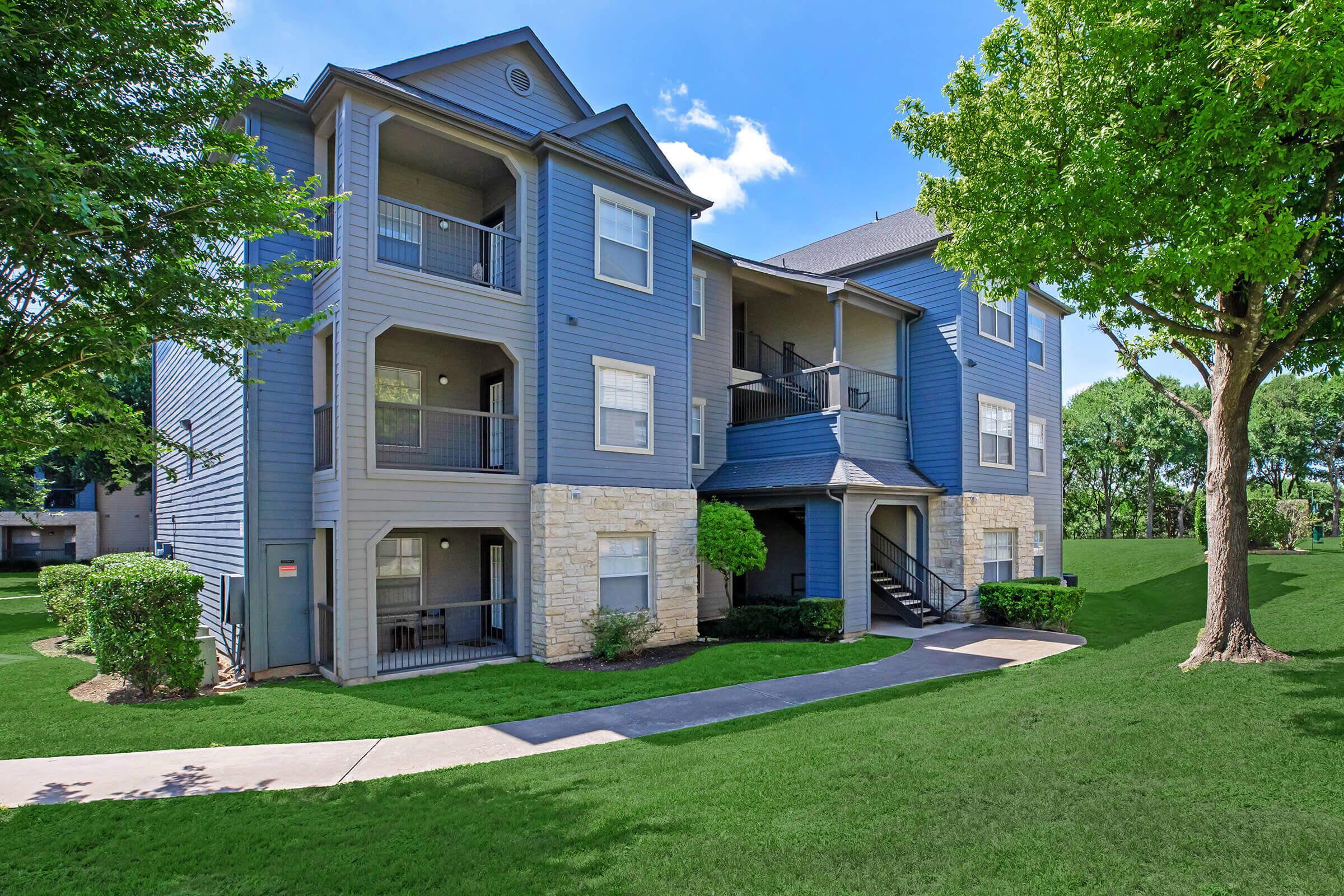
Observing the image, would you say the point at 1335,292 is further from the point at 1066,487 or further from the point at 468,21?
the point at 1066,487

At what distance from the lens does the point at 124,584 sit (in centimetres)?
935

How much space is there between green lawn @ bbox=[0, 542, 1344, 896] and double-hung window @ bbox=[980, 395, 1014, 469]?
10446 millimetres

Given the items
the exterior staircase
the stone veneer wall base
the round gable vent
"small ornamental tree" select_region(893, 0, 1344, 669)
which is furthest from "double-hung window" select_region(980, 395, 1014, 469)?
the round gable vent

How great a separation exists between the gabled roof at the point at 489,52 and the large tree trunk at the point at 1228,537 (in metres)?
11.6

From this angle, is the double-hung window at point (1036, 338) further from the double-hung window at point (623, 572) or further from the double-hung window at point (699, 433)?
the double-hung window at point (623, 572)

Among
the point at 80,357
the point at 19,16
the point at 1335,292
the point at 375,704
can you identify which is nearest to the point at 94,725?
the point at 375,704

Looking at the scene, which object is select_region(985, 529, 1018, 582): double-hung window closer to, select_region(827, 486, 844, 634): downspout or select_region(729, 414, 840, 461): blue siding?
select_region(729, 414, 840, 461): blue siding

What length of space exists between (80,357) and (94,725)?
442 cm

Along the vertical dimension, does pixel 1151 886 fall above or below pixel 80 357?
below

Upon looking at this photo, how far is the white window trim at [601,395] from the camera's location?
12.9 meters

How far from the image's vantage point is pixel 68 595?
14.6 metres

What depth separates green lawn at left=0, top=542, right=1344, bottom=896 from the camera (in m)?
4.17

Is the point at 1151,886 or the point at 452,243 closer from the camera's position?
the point at 1151,886

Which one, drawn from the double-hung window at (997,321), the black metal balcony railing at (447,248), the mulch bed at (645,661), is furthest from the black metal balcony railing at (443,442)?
the double-hung window at (997,321)
